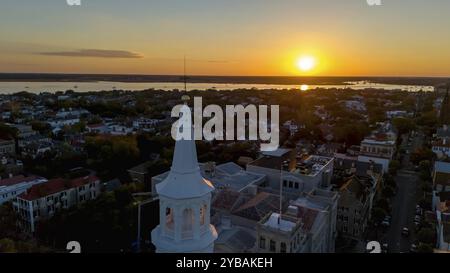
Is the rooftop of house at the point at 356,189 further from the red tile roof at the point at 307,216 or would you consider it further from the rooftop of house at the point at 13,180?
the rooftop of house at the point at 13,180

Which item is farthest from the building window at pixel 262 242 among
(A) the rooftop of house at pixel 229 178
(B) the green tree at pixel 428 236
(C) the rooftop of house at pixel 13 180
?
(C) the rooftop of house at pixel 13 180

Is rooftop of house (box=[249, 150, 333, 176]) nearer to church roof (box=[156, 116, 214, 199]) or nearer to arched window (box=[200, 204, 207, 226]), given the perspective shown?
arched window (box=[200, 204, 207, 226])

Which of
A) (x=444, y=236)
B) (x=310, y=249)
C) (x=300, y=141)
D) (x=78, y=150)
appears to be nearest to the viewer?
(x=310, y=249)

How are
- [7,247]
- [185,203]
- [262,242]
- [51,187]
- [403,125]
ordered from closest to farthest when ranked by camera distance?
[185,203]
[262,242]
[7,247]
[51,187]
[403,125]

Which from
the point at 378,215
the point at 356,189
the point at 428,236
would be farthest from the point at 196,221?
the point at 378,215

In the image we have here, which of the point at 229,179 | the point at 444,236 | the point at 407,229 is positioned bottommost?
the point at 407,229

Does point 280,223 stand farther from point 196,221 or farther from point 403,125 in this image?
point 403,125

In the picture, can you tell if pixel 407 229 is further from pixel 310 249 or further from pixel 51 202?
pixel 51 202

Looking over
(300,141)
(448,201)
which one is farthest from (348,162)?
(300,141)
